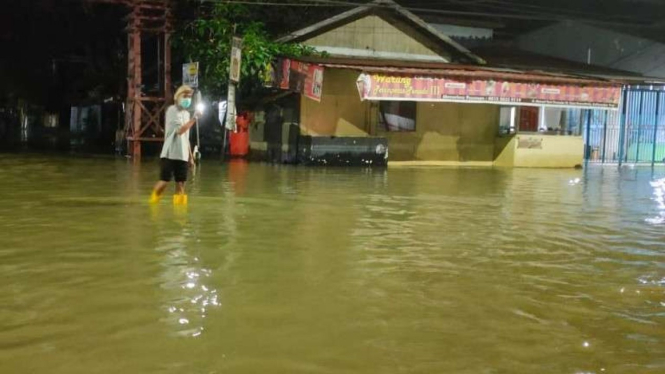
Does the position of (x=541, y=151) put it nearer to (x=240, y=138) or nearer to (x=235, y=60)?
(x=240, y=138)

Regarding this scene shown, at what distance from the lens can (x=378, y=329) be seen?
481 cm

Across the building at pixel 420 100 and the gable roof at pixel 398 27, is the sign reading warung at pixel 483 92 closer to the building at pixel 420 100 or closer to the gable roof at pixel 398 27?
the building at pixel 420 100

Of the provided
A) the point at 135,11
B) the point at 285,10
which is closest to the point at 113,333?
the point at 135,11

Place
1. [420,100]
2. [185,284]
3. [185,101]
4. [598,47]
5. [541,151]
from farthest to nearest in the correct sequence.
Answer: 1. [598,47]
2. [541,151]
3. [420,100]
4. [185,101]
5. [185,284]

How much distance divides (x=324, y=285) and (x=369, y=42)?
55.5 ft

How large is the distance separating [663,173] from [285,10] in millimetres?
13166

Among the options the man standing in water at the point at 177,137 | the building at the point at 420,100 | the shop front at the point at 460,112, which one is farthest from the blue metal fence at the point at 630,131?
the man standing in water at the point at 177,137

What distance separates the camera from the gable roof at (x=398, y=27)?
68.6ft

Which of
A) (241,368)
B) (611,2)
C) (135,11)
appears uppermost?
(611,2)

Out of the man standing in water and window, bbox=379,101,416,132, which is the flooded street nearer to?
the man standing in water

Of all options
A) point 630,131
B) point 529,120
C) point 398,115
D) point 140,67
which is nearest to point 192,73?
point 140,67

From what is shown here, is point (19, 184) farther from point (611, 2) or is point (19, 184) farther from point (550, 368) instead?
point (611, 2)

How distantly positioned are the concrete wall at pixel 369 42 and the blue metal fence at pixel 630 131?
7.18m

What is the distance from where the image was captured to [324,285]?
19.6 ft
